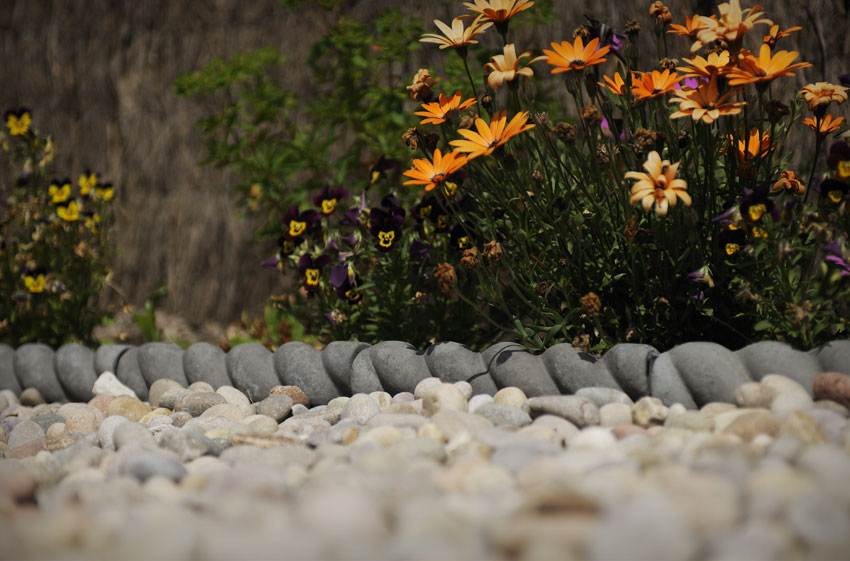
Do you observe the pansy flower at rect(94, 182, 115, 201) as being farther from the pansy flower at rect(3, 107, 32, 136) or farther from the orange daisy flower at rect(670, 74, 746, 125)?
the orange daisy flower at rect(670, 74, 746, 125)

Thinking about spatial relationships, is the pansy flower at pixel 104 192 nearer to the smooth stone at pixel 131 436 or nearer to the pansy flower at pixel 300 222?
the pansy flower at pixel 300 222

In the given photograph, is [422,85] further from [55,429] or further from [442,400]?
[55,429]

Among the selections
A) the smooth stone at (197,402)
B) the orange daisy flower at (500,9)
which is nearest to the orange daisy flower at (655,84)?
the orange daisy flower at (500,9)

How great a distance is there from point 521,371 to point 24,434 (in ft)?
4.79

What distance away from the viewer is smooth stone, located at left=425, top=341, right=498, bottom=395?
2.04 metres

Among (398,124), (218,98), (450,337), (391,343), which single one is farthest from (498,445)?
(218,98)

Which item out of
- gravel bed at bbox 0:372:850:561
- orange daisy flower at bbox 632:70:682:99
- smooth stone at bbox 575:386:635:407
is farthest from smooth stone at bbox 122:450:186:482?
orange daisy flower at bbox 632:70:682:99

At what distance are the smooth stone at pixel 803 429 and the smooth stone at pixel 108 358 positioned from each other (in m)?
2.32

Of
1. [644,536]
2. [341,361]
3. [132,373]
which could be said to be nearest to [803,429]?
[644,536]

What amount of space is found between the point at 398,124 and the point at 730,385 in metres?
1.79

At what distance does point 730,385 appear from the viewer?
67.1 inches

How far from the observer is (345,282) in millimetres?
2346

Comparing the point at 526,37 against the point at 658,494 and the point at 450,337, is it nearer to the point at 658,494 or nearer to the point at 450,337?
the point at 450,337

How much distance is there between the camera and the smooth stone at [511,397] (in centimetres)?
187
